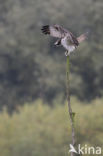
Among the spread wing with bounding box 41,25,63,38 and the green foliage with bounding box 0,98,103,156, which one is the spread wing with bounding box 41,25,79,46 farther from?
the green foliage with bounding box 0,98,103,156

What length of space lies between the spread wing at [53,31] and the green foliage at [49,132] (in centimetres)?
1383

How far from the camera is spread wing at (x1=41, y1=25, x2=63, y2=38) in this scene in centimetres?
145

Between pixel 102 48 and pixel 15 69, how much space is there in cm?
551

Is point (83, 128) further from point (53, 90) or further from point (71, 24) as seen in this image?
point (71, 24)

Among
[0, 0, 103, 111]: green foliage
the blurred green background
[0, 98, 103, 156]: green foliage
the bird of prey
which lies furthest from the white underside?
[0, 0, 103, 111]: green foliage

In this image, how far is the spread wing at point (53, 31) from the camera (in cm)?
145

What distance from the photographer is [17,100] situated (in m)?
31.7

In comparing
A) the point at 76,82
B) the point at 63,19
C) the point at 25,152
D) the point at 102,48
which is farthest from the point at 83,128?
the point at 63,19

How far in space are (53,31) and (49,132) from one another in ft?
53.0

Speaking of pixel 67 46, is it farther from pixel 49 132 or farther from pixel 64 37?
pixel 49 132

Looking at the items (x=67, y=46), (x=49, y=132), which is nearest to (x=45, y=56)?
(x=49, y=132)

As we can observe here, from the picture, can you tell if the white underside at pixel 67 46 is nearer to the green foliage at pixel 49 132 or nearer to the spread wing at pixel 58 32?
the spread wing at pixel 58 32

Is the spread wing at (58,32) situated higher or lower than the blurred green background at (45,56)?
lower

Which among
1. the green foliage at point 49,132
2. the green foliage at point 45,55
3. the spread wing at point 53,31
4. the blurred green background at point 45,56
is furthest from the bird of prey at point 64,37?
the green foliage at point 45,55
